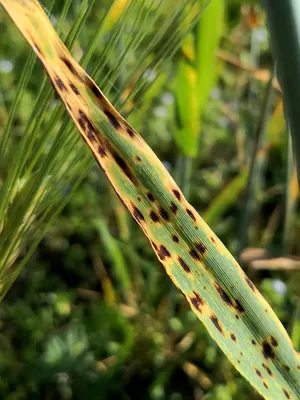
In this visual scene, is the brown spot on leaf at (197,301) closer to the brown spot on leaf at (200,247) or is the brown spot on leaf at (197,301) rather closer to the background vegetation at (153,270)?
the brown spot on leaf at (200,247)

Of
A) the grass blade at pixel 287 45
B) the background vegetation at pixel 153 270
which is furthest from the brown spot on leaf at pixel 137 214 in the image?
the background vegetation at pixel 153 270

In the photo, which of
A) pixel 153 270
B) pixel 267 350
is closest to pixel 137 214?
pixel 267 350

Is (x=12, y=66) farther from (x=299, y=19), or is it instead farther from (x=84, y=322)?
(x=299, y=19)

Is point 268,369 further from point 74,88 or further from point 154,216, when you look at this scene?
point 74,88

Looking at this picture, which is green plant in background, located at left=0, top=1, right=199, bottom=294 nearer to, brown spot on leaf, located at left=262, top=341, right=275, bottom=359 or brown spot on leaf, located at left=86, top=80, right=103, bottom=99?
brown spot on leaf, located at left=86, top=80, right=103, bottom=99

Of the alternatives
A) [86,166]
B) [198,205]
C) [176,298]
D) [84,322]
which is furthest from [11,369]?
[86,166]
